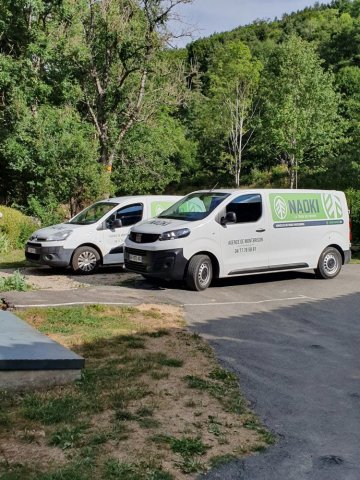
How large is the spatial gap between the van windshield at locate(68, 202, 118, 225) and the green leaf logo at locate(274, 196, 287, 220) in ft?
12.7

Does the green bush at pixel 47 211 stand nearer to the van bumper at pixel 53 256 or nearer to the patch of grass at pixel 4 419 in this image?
the van bumper at pixel 53 256

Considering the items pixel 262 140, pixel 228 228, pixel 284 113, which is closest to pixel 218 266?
pixel 228 228

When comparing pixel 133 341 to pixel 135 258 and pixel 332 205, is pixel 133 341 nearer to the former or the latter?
pixel 135 258

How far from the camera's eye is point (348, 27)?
48656 millimetres

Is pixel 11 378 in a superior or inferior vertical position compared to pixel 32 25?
inferior

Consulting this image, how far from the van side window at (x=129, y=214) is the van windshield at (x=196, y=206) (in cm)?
169

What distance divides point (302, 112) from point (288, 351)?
24.2m

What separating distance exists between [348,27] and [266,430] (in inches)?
1991

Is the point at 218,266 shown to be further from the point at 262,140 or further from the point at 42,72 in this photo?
the point at 262,140

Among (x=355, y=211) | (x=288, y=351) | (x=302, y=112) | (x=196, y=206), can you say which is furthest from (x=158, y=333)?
(x=302, y=112)

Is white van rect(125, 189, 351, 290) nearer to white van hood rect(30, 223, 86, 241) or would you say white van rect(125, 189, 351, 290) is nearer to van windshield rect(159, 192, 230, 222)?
van windshield rect(159, 192, 230, 222)

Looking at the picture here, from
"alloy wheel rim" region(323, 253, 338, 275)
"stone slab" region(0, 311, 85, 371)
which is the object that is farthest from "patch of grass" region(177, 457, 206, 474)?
"alloy wheel rim" region(323, 253, 338, 275)

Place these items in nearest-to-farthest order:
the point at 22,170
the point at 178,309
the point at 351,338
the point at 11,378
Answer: the point at 11,378 < the point at 351,338 < the point at 178,309 < the point at 22,170

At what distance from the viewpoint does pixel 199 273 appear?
418 inches
